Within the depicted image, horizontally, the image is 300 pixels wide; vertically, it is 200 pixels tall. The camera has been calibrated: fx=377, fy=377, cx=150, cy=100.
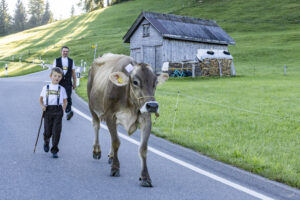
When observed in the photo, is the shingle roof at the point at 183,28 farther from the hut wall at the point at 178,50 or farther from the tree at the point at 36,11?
the tree at the point at 36,11

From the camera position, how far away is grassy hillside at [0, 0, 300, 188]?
787 cm

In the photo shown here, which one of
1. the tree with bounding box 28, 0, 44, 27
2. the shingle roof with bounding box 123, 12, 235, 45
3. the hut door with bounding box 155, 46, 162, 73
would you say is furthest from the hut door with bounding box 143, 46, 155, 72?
the tree with bounding box 28, 0, 44, 27

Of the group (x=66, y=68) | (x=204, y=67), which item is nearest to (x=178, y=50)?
(x=204, y=67)

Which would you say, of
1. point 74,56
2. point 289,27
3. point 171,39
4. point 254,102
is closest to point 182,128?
point 254,102

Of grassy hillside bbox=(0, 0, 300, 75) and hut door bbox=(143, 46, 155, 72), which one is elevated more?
grassy hillside bbox=(0, 0, 300, 75)

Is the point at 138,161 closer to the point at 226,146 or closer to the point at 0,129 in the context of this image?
the point at 226,146

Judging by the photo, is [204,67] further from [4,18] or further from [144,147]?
[4,18]

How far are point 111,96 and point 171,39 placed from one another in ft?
106

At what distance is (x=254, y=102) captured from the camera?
15.9 metres

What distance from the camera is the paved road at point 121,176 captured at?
495 centimetres

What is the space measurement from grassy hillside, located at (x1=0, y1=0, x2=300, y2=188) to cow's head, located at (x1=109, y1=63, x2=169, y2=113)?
232 cm

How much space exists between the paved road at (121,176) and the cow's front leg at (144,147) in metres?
0.14

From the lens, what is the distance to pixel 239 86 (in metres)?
23.6

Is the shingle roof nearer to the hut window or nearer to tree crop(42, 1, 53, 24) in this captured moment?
the hut window
